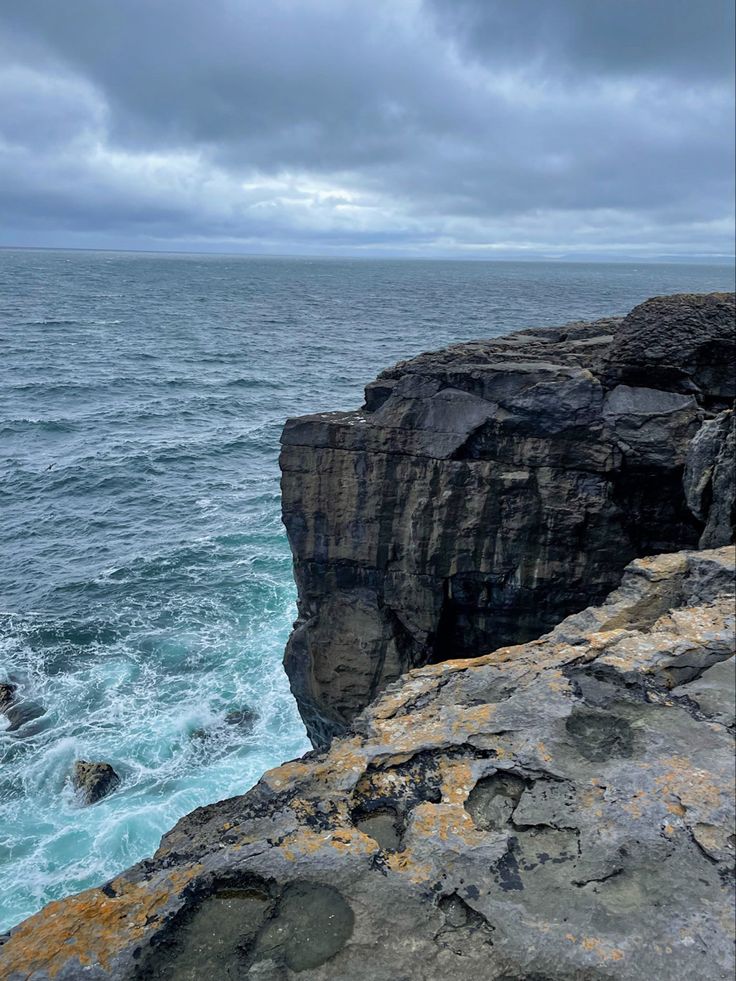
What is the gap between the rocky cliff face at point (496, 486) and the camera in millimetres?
14992

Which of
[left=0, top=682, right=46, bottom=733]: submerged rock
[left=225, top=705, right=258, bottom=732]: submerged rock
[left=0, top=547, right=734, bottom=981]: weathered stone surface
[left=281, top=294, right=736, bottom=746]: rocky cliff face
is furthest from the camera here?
[left=225, top=705, right=258, bottom=732]: submerged rock

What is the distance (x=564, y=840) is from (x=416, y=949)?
1.75 metres

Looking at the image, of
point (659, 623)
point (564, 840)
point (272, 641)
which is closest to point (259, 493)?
point (272, 641)

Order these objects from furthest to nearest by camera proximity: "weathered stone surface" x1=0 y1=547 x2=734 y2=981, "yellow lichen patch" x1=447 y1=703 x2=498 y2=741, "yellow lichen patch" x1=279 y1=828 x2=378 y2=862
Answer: "yellow lichen patch" x1=447 y1=703 x2=498 y2=741 < "yellow lichen patch" x1=279 y1=828 x2=378 y2=862 < "weathered stone surface" x1=0 y1=547 x2=734 y2=981

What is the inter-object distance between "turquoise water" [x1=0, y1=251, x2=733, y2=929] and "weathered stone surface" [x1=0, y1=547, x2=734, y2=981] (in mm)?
12998

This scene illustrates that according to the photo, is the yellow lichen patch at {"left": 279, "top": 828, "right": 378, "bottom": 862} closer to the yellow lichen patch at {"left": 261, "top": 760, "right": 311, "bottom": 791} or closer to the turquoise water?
the yellow lichen patch at {"left": 261, "top": 760, "right": 311, "bottom": 791}

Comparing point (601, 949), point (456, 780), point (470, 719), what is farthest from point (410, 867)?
point (470, 719)

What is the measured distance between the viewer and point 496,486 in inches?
627

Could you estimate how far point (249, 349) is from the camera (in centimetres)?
7800

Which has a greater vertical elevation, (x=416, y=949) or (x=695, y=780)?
(x=695, y=780)

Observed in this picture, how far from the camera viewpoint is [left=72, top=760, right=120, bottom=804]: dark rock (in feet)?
62.6

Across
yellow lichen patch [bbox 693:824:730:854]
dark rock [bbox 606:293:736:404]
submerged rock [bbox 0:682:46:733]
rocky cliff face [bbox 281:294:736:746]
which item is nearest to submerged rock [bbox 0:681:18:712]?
submerged rock [bbox 0:682:46:733]

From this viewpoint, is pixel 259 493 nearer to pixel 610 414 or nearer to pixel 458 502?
pixel 458 502

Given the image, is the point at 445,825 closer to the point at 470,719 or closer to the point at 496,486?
the point at 470,719
